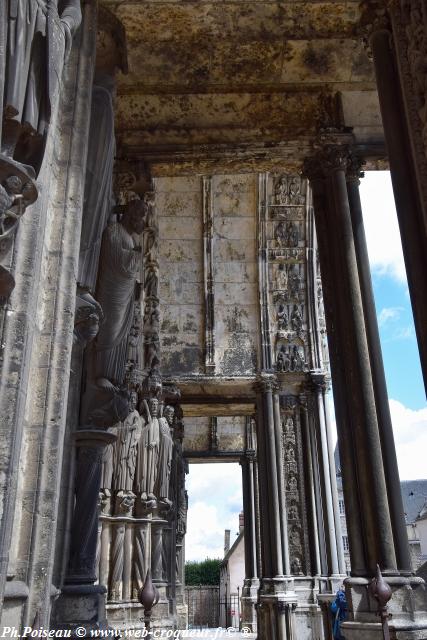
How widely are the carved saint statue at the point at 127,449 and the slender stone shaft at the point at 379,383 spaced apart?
2.96 m

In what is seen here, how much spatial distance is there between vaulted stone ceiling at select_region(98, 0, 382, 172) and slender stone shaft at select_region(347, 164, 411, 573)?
0.98m

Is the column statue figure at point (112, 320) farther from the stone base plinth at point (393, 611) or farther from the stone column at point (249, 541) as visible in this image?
the stone column at point (249, 541)

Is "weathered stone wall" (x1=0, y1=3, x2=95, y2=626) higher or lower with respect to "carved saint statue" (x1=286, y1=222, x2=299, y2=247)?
lower

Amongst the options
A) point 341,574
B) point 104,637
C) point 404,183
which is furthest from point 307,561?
point 404,183

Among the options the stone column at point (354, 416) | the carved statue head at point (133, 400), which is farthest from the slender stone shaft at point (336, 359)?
the carved statue head at point (133, 400)

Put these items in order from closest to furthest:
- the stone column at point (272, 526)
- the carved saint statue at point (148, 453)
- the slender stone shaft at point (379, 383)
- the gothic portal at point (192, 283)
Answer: the gothic portal at point (192, 283)
the slender stone shaft at point (379, 383)
the carved saint statue at point (148, 453)
the stone column at point (272, 526)

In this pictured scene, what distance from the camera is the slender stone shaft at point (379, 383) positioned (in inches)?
209

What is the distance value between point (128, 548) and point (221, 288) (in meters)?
6.69

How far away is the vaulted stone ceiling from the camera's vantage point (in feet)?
19.6

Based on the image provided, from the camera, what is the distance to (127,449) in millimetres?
7152

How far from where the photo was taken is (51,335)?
2867 millimetres

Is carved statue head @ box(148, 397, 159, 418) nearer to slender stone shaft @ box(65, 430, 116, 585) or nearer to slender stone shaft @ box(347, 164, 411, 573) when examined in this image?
slender stone shaft @ box(347, 164, 411, 573)

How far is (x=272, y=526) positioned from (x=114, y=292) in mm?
8214

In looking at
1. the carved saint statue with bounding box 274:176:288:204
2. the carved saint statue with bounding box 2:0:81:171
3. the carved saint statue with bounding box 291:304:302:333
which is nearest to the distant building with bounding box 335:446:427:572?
the carved saint statue with bounding box 291:304:302:333
